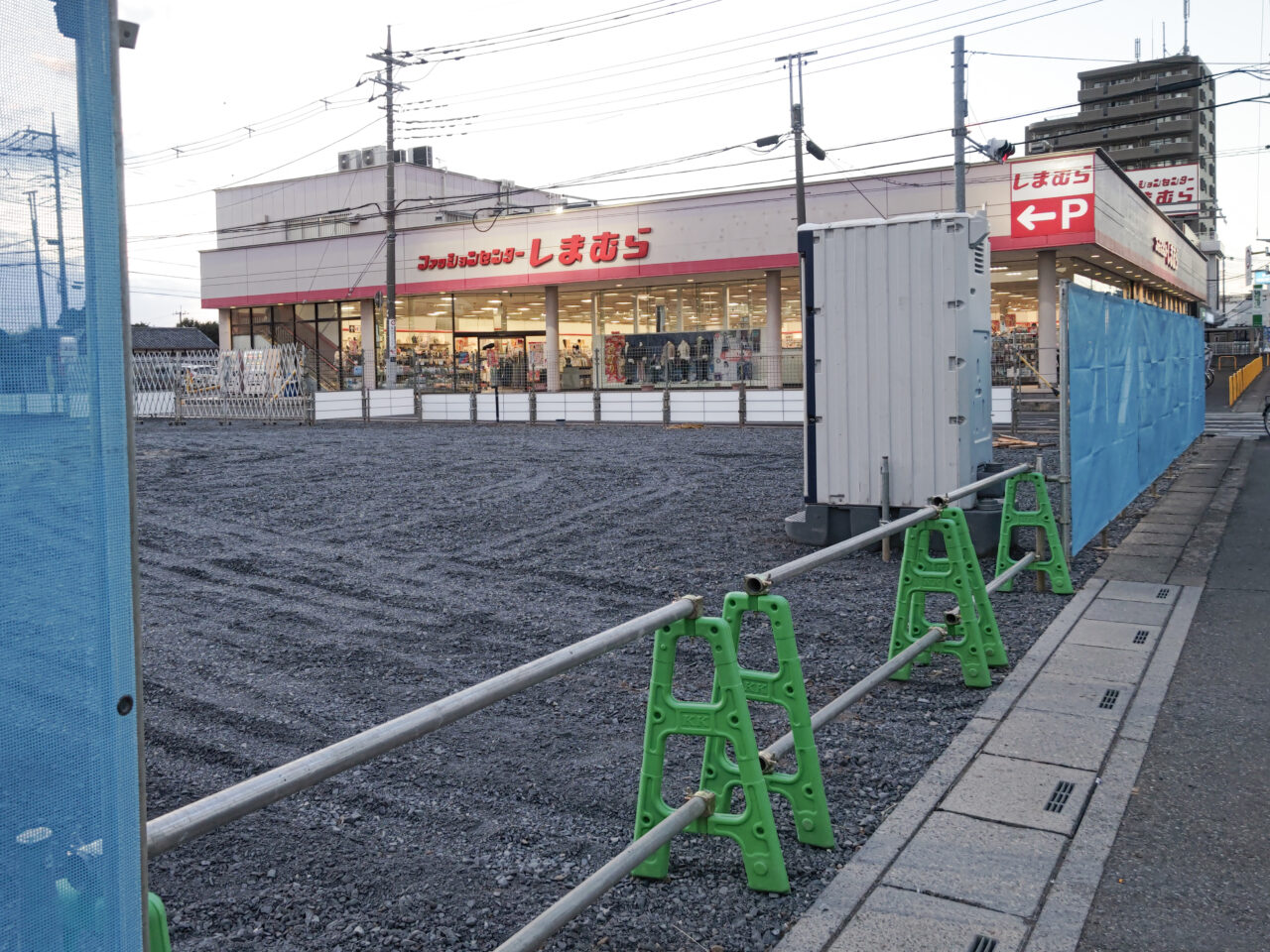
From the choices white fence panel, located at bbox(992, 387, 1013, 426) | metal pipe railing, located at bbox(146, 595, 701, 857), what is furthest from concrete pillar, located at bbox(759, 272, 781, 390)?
metal pipe railing, located at bbox(146, 595, 701, 857)

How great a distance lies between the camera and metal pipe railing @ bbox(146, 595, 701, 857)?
1.84m

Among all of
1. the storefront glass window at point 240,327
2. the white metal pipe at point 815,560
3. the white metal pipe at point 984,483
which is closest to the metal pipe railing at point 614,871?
the white metal pipe at point 815,560

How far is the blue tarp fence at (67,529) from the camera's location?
4.93 feet

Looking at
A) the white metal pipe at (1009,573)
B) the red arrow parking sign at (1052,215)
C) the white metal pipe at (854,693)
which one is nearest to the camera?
the white metal pipe at (854,693)

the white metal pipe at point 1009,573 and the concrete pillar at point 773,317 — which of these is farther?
the concrete pillar at point 773,317

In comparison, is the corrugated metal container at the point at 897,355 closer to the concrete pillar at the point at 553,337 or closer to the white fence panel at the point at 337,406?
the white fence panel at the point at 337,406

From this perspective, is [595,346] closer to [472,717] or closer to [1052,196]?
[1052,196]

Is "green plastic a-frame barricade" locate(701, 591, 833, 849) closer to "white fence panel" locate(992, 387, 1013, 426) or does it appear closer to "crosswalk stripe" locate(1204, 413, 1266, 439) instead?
"white fence panel" locate(992, 387, 1013, 426)

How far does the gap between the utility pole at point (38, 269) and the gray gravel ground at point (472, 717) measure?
8.14 feet

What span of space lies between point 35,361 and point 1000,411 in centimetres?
2383

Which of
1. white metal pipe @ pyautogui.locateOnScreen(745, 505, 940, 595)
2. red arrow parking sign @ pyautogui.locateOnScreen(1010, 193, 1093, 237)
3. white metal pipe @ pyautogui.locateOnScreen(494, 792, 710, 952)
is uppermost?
red arrow parking sign @ pyautogui.locateOnScreen(1010, 193, 1093, 237)

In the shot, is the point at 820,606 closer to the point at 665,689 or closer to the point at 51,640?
the point at 665,689

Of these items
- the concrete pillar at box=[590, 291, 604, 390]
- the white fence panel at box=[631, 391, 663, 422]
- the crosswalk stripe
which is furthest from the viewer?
the concrete pillar at box=[590, 291, 604, 390]

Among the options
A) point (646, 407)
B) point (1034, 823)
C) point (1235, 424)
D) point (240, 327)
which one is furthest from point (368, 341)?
point (1034, 823)
